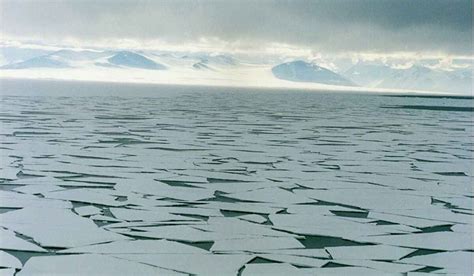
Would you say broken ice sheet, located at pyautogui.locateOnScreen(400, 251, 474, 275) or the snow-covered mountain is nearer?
broken ice sheet, located at pyautogui.locateOnScreen(400, 251, 474, 275)

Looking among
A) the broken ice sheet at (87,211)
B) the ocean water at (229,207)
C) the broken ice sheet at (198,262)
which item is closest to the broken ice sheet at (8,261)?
the ocean water at (229,207)

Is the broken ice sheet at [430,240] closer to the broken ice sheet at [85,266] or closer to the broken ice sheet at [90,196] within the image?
the broken ice sheet at [85,266]

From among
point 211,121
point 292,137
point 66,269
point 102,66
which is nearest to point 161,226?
point 66,269

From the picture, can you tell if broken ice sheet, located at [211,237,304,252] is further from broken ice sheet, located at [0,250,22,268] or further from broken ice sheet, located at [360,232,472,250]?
broken ice sheet, located at [0,250,22,268]

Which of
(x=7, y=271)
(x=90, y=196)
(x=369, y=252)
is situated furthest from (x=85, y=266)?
(x=90, y=196)

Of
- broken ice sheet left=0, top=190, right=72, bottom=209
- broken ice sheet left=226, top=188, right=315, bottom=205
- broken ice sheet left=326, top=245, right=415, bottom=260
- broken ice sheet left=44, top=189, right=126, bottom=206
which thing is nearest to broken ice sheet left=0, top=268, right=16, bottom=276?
broken ice sheet left=0, top=190, right=72, bottom=209
